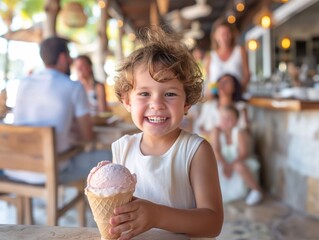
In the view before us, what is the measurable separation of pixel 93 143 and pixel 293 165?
184cm

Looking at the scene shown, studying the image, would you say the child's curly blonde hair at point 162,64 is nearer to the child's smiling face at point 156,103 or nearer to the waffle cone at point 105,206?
the child's smiling face at point 156,103

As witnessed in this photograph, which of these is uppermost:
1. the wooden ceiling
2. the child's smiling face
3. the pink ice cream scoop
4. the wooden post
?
the wooden ceiling

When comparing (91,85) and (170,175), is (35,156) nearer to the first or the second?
(170,175)

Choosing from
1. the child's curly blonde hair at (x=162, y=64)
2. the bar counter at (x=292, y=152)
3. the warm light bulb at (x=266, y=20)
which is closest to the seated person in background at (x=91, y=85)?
the bar counter at (x=292, y=152)

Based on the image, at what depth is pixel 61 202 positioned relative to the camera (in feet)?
12.5

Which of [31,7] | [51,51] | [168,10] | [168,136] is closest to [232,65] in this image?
[51,51]

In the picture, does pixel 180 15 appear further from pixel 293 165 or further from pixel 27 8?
pixel 27 8

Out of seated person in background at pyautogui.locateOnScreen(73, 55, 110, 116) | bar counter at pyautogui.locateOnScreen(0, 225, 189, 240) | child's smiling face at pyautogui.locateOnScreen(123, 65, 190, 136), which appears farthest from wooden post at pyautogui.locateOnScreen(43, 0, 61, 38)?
bar counter at pyautogui.locateOnScreen(0, 225, 189, 240)

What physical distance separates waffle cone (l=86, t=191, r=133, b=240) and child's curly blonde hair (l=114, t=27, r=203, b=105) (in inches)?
15.0

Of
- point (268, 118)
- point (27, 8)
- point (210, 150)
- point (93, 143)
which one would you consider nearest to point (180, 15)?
point (268, 118)

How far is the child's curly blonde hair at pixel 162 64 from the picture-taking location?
1.12 meters

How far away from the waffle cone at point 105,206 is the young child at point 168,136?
23 centimetres

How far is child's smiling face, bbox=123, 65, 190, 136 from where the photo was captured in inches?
43.2

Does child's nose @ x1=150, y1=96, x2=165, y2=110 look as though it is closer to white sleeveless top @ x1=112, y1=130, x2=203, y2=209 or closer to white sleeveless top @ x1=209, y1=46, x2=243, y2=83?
white sleeveless top @ x1=112, y1=130, x2=203, y2=209
